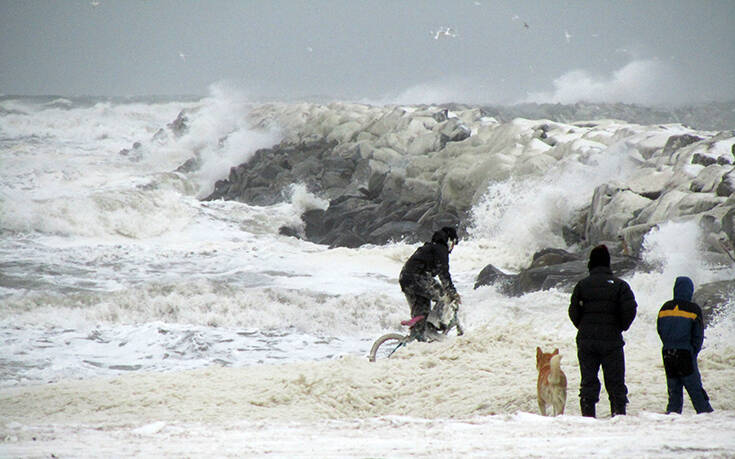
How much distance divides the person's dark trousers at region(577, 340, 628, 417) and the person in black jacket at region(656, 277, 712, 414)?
393mm

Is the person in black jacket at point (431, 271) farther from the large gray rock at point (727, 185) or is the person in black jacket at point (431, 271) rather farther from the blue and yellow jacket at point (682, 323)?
the large gray rock at point (727, 185)

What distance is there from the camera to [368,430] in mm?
5020

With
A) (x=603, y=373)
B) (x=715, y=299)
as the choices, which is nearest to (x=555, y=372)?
(x=603, y=373)

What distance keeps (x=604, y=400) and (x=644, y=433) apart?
6.04ft

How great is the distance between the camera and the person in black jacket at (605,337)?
5.39 meters

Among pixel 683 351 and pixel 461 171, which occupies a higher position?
pixel 461 171

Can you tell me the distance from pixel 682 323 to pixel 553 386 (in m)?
1.07

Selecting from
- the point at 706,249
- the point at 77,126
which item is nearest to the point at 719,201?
the point at 706,249

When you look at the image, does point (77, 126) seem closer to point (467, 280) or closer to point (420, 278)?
point (467, 280)

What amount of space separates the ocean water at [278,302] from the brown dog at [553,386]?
52 cm

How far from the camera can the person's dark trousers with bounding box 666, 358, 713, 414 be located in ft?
18.0

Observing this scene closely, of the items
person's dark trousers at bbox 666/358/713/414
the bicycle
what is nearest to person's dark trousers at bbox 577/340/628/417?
person's dark trousers at bbox 666/358/713/414

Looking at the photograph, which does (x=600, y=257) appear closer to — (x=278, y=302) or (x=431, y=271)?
(x=431, y=271)

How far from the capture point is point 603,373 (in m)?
5.42
